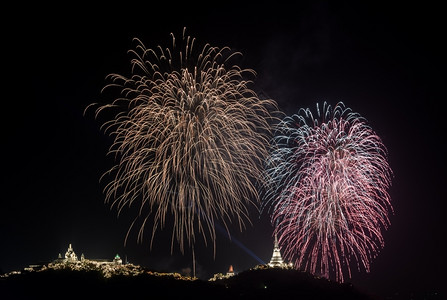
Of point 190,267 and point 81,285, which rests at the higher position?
point 190,267

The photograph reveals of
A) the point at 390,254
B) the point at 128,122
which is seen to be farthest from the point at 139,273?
the point at 390,254

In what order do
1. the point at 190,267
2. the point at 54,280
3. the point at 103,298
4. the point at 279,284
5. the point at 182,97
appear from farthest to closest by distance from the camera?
the point at 190,267 → the point at 279,284 → the point at 182,97 → the point at 54,280 → the point at 103,298

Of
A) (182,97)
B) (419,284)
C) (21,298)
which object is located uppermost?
(182,97)

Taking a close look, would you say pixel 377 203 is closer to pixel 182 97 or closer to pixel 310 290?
pixel 310 290

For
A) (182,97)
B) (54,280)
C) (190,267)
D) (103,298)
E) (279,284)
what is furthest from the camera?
(190,267)

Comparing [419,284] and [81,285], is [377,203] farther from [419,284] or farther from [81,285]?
[419,284]

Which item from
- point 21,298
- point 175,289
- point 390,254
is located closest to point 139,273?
point 175,289

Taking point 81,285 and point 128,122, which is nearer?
point 81,285
